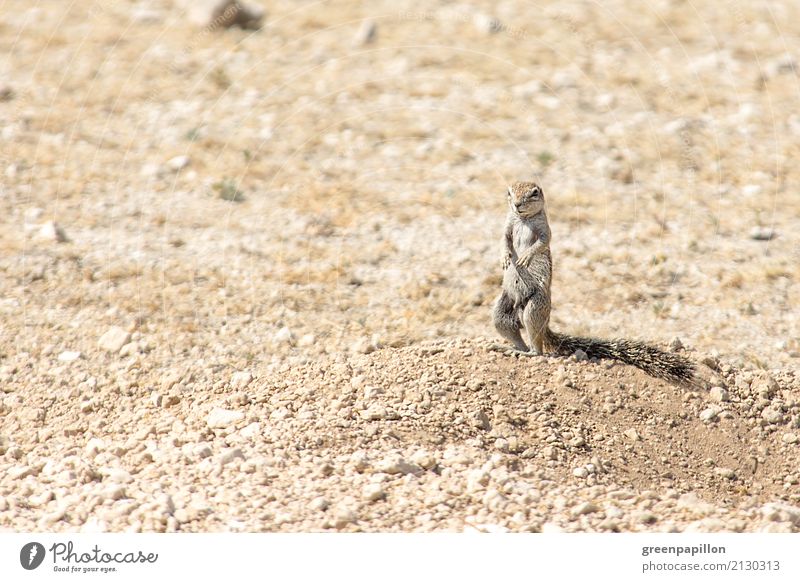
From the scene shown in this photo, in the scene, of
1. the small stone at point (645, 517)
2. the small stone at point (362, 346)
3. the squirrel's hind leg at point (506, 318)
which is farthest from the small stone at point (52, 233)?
the small stone at point (645, 517)

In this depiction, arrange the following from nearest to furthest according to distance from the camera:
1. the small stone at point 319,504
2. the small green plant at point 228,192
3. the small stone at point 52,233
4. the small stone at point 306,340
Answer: the small stone at point 319,504
the small stone at point 306,340
the small stone at point 52,233
the small green plant at point 228,192

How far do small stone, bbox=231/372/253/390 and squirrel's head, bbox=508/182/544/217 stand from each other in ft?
6.73

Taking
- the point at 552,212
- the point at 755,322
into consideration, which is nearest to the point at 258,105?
the point at 552,212

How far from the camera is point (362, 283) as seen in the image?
8.30 meters

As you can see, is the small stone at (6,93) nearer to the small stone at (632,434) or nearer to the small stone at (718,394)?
the small stone at (632,434)

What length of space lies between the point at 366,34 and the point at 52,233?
5260mm

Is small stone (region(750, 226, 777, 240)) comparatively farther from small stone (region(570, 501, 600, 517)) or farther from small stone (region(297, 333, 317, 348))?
small stone (region(570, 501, 600, 517))

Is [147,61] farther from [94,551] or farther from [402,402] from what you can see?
[94,551]

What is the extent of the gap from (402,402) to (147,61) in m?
7.80

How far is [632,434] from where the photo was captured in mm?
5988

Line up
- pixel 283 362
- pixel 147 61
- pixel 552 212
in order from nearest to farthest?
pixel 283 362 < pixel 552 212 < pixel 147 61

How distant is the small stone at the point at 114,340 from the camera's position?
7.31 meters

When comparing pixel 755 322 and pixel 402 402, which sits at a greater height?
pixel 402 402

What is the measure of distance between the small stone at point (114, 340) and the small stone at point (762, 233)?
5420mm
